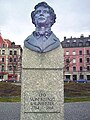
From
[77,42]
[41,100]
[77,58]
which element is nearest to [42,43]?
[41,100]

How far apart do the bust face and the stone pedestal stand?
95cm

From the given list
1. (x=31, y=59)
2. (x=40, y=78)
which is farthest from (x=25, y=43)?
(x=40, y=78)

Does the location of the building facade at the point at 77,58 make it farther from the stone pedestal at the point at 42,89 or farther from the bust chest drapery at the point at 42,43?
the stone pedestal at the point at 42,89

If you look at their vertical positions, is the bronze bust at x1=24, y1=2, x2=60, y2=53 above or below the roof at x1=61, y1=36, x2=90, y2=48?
below

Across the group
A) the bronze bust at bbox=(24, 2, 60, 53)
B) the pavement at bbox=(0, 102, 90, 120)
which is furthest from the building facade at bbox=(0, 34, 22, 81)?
the bronze bust at bbox=(24, 2, 60, 53)

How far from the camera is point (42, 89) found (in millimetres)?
6723

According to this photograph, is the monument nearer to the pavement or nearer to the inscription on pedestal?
the inscription on pedestal

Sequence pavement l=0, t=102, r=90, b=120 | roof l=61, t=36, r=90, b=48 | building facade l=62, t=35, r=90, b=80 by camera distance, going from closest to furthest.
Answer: pavement l=0, t=102, r=90, b=120 → building facade l=62, t=35, r=90, b=80 → roof l=61, t=36, r=90, b=48

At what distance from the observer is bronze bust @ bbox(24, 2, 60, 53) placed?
688cm

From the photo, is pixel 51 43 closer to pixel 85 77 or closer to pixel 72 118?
pixel 72 118

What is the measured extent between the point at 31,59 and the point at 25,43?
1.56 ft

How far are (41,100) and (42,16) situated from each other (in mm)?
2176

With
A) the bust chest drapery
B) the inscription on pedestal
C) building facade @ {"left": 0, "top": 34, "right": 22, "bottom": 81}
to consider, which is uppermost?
building facade @ {"left": 0, "top": 34, "right": 22, "bottom": 81}

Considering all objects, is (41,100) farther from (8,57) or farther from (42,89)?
(8,57)
